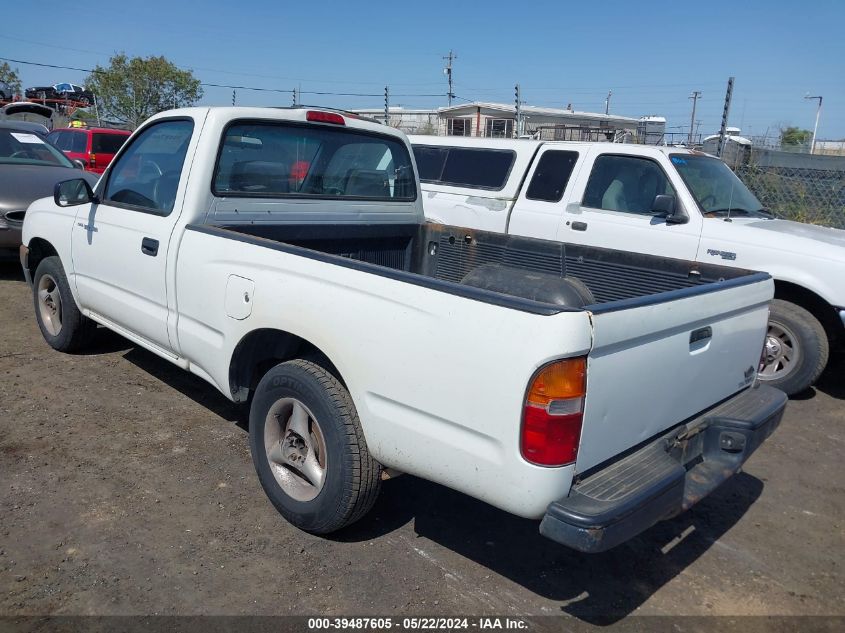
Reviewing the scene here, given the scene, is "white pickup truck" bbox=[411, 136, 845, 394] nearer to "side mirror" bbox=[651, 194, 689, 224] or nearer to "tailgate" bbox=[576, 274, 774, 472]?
"side mirror" bbox=[651, 194, 689, 224]

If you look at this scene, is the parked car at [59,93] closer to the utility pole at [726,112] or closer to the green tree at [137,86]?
the green tree at [137,86]

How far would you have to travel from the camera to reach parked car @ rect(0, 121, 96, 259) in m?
7.49

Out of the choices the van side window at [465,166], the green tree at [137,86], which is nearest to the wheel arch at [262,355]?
the van side window at [465,166]

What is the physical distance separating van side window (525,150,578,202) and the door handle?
424 centimetres

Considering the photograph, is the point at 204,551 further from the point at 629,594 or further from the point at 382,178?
the point at 382,178

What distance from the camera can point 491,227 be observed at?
7449 mm

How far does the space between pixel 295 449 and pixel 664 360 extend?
1.71 m

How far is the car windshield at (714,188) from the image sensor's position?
6234mm

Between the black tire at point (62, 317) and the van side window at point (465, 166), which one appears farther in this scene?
the van side window at point (465, 166)

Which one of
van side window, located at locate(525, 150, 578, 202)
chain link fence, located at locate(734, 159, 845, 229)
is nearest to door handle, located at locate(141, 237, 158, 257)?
van side window, located at locate(525, 150, 578, 202)

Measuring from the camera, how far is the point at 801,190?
9.50 metres

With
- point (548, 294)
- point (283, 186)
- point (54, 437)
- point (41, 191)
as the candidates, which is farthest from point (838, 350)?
point (41, 191)

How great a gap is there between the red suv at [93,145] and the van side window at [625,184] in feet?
40.8

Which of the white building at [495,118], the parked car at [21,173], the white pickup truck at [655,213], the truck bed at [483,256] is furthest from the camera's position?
the white building at [495,118]
